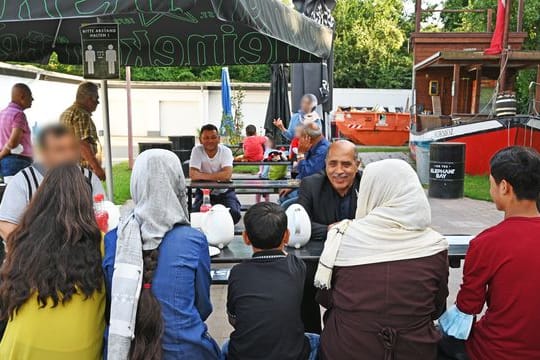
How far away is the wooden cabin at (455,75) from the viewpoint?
45.4 ft

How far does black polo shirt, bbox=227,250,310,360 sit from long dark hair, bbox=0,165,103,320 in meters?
0.64

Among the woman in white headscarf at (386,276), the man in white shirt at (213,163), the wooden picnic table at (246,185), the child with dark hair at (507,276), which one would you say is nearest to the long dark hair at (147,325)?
the woman in white headscarf at (386,276)

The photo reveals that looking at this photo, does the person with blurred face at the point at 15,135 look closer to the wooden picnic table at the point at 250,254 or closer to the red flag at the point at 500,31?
the wooden picnic table at the point at 250,254

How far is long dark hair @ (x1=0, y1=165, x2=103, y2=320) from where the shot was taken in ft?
6.53

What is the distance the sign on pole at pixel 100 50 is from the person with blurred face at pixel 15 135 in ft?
4.39

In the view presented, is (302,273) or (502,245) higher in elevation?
(502,245)

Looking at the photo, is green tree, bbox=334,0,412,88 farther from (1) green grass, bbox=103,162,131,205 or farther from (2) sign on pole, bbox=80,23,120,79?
(2) sign on pole, bbox=80,23,120,79

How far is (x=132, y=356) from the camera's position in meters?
2.12

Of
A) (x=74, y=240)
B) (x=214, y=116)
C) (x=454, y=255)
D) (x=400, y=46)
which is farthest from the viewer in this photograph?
(x=400, y=46)

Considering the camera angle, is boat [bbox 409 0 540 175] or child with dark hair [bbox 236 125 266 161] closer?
child with dark hair [bbox 236 125 266 161]

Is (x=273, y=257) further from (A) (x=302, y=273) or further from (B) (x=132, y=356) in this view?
(B) (x=132, y=356)

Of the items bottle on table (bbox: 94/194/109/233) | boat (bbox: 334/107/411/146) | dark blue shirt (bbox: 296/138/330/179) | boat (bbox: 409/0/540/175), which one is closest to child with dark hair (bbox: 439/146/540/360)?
bottle on table (bbox: 94/194/109/233)

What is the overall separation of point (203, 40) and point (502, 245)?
16.4 feet

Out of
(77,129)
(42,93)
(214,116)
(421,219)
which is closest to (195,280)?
(421,219)
